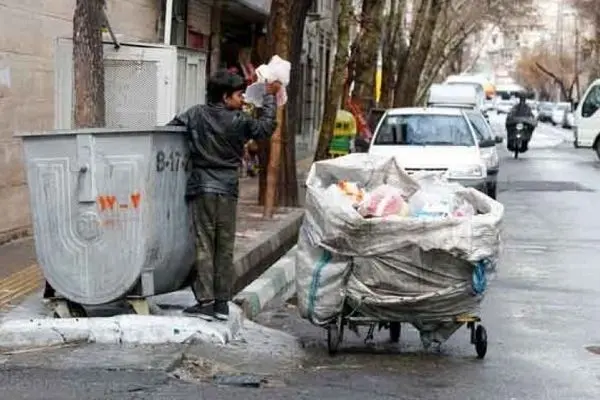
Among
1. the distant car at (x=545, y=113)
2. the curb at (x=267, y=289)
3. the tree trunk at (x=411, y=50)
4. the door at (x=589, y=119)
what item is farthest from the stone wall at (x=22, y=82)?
the distant car at (x=545, y=113)

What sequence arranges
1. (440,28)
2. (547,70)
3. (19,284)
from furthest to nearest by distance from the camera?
(547,70) → (440,28) → (19,284)

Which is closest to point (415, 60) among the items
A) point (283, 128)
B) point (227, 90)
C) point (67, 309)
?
point (283, 128)

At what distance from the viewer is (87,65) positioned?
30.2 ft

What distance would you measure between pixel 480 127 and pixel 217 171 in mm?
15155

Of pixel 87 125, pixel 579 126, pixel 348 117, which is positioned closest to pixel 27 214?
pixel 87 125

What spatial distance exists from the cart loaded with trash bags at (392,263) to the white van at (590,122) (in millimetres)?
30641

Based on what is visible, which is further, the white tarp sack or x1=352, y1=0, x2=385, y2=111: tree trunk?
x1=352, y1=0, x2=385, y2=111: tree trunk

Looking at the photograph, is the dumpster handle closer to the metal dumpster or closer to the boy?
the metal dumpster

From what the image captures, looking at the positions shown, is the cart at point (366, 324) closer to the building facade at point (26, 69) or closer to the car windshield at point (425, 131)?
the building facade at point (26, 69)

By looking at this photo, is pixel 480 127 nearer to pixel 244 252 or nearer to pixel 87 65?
pixel 244 252

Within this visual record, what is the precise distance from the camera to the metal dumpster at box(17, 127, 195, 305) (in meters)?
7.79

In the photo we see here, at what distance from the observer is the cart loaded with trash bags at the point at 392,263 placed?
25.9ft

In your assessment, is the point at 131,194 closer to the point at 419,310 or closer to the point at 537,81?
the point at 419,310

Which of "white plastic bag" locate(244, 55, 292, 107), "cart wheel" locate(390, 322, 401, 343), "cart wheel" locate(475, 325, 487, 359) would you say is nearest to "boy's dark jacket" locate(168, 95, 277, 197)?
"white plastic bag" locate(244, 55, 292, 107)
